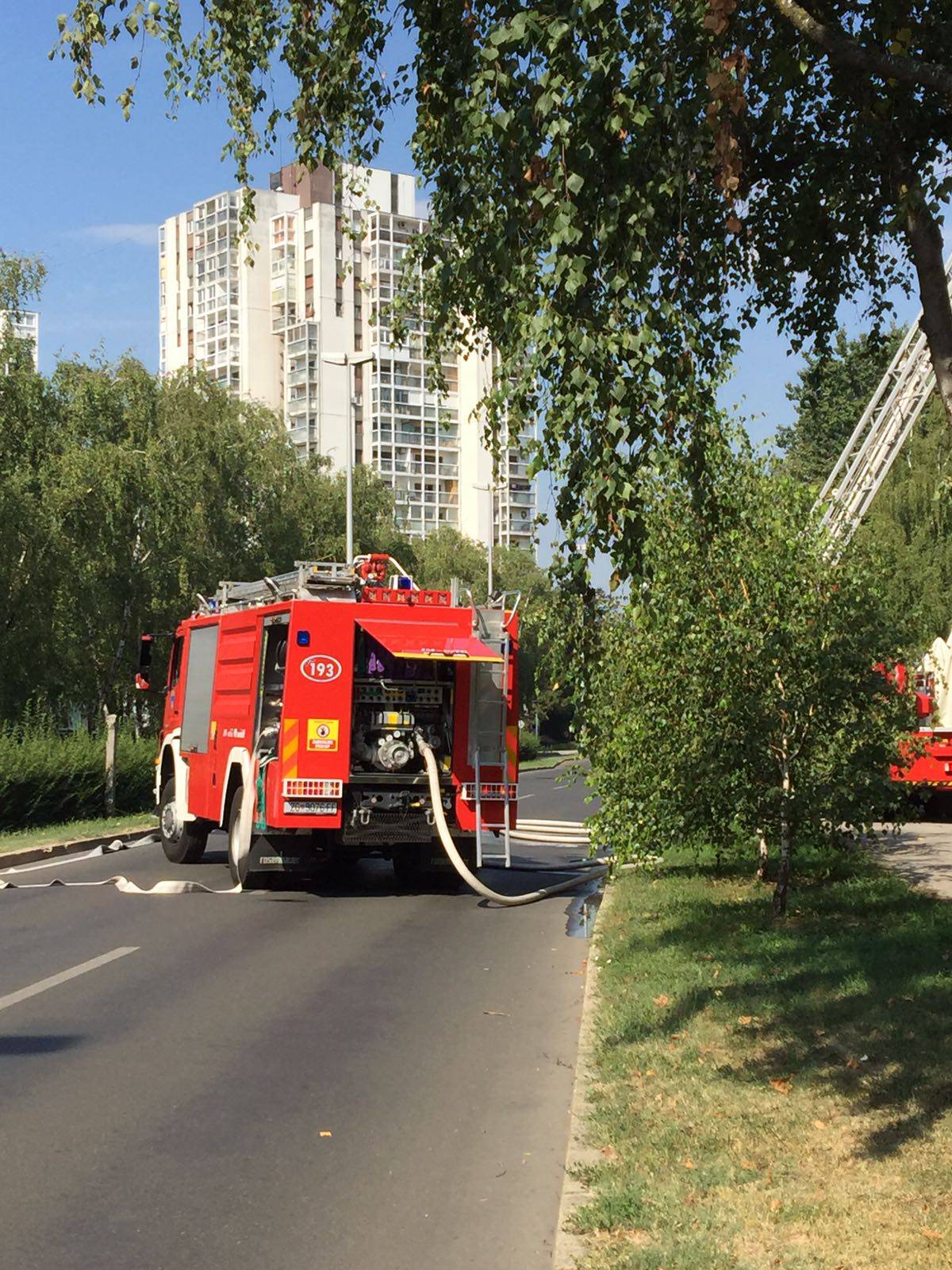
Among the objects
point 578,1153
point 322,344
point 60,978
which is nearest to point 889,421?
point 60,978

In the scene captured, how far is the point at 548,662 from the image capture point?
1035 centimetres

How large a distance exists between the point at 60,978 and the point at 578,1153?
556cm

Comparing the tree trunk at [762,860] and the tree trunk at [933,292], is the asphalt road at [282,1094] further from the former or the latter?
the tree trunk at [933,292]

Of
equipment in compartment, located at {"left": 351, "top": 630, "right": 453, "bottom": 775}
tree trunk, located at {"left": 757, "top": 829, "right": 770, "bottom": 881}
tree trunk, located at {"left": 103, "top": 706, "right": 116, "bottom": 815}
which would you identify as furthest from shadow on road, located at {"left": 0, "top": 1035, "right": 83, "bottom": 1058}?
tree trunk, located at {"left": 103, "top": 706, "right": 116, "bottom": 815}

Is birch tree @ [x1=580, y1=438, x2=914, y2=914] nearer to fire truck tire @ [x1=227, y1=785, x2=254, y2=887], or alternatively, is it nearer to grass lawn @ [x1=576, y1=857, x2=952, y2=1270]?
grass lawn @ [x1=576, y1=857, x2=952, y2=1270]

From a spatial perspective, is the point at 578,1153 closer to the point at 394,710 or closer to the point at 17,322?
the point at 394,710

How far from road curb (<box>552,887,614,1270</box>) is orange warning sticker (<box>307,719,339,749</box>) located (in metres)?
6.22

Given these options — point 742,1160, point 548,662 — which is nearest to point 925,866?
point 548,662

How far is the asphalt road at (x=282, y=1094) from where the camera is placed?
5.66m

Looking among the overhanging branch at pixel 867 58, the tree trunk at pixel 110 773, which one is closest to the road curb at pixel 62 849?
the tree trunk at pixel 110 773

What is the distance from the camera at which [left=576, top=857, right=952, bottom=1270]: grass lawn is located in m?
5.38

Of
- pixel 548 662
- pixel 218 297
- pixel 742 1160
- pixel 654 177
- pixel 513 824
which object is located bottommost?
pixel 742 1160

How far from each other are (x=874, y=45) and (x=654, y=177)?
246 cm

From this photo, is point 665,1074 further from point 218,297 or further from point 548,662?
point 218,297
